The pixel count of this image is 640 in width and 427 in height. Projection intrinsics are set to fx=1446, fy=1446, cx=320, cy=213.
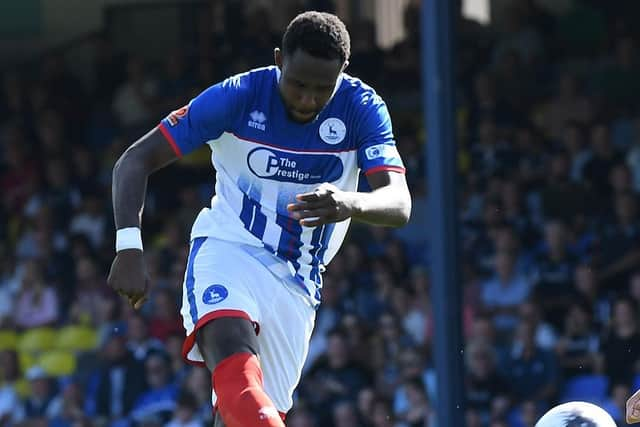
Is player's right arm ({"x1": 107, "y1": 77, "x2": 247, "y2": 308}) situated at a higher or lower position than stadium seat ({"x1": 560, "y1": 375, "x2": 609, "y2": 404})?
higher

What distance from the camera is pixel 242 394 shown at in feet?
16.1

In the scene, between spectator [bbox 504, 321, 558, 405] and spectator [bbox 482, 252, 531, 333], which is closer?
spectator [bbox 504, 321, 558, 405]

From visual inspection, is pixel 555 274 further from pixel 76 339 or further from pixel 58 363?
pixel 58 363

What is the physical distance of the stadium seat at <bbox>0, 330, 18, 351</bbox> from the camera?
1303cm

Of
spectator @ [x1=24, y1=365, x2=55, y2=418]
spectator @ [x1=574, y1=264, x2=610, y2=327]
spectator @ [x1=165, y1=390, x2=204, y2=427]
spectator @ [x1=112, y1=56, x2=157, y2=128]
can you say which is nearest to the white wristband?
spectator @ [x1=574, y1=264, x2=610, y2=327]

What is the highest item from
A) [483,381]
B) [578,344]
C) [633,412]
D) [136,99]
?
[633,412]

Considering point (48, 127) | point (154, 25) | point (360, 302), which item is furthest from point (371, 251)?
point (154, 25)

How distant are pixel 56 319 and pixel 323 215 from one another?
8800 mm

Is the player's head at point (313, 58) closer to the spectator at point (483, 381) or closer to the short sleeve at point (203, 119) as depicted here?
the short sleeve at point (203, 119)

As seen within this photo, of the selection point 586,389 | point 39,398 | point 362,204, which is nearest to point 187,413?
point 39,398

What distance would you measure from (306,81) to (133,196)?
754mm

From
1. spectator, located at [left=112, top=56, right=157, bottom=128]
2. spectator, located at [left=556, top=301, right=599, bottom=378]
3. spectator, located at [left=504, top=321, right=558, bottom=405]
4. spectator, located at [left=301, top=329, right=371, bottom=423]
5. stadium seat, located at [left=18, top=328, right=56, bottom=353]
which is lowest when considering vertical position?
stadium seat, located at [left=18, top=328, right=56, bottom=353]

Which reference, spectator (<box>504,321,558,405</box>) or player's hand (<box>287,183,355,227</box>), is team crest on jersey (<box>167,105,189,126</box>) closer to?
player's hand (<box>287,183,355,227</box>)

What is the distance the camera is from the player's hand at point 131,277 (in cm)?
495
